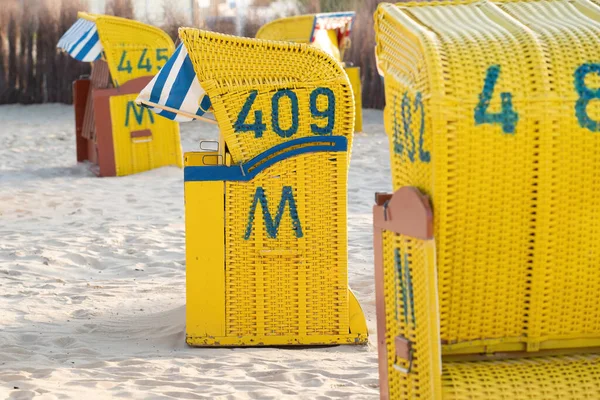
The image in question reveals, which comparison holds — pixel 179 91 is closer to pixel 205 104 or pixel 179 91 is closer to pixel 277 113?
pixel 205 104

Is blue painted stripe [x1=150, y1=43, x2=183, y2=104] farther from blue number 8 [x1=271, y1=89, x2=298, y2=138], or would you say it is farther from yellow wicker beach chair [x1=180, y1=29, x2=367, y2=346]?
blue number 8 [x1=271, y1=89, x2=298, y2=138]

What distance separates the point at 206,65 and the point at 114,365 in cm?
144

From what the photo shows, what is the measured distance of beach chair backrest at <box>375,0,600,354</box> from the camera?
2592 millimetres

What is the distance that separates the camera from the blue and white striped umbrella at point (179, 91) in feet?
15.4

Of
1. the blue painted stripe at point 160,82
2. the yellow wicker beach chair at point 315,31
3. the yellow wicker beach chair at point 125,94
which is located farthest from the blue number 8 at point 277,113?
the yellow wicker beach chair at point 315,31

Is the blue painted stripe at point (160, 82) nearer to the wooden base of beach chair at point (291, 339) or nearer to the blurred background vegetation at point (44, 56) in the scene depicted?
the wooden base of beach chair at point (291, 339)

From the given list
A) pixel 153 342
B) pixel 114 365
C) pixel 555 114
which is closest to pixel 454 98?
pixel 555 114

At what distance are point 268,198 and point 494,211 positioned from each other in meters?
2.23

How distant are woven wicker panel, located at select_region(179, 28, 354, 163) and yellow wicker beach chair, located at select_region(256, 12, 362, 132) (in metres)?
8.54

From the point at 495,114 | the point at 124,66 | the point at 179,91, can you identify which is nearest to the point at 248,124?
the point at 179,91

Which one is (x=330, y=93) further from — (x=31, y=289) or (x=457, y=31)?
(x=31, y=289)

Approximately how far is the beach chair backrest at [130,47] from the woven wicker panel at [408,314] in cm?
766

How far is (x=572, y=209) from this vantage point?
269 cm

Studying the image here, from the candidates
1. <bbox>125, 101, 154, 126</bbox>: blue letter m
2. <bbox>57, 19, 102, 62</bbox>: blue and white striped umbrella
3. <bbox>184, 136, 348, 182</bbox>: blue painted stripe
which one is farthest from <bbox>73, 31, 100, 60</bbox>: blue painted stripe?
<bbox>184, 136, 348, 182</bbox>: blue painted stripe
